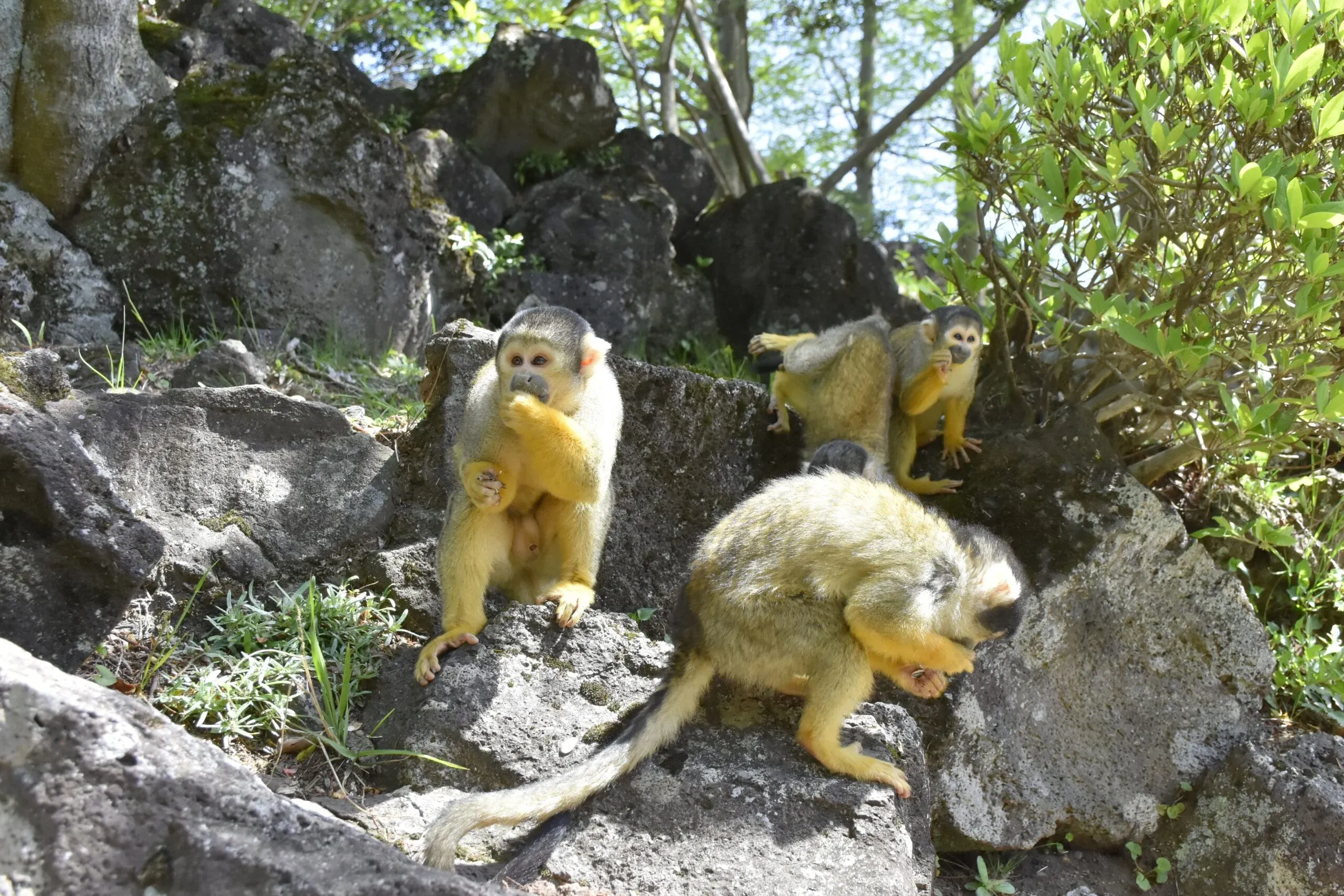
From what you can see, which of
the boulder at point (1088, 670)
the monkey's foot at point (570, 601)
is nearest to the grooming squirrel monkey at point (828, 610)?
the monkey's foot at point (570, 601)

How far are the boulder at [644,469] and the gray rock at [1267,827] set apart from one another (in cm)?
251

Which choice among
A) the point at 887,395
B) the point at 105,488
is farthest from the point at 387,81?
the point at 105,488

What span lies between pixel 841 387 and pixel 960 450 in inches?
29.1

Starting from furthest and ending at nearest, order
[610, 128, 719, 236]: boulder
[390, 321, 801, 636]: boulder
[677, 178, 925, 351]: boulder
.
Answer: [610, 128, 719, 236]: boulder → [677, 178, 925, 351]: boulder → [390, 321, 801, 636]: boulder

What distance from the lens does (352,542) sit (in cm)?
482

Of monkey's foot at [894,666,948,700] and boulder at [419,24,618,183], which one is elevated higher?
boulder at [419,24,618,183]

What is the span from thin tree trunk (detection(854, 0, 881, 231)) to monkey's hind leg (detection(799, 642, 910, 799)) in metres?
10.3

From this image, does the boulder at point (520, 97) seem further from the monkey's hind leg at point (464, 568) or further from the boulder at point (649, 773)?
the boulder at point (649, 773)

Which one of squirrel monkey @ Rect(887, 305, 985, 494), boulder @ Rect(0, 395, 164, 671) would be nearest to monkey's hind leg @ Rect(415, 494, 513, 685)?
boulder @ Rect(0, 395, 164, 671)

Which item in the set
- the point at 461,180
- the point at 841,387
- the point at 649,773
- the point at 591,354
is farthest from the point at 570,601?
the point at 461,180

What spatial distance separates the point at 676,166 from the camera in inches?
407

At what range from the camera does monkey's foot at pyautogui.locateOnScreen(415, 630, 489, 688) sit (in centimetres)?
380

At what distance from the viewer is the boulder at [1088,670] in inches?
174

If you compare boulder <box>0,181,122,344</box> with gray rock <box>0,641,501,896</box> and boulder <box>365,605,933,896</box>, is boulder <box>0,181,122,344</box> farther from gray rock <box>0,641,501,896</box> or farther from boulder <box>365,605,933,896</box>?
gray rock <box>0,641,501,896</box>
